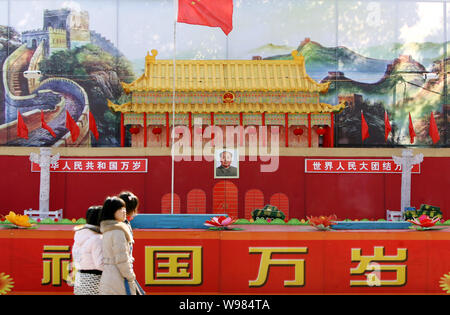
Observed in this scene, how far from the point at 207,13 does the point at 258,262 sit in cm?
575

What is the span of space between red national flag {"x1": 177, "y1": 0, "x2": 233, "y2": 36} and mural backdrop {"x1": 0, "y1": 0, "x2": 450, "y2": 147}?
780cm

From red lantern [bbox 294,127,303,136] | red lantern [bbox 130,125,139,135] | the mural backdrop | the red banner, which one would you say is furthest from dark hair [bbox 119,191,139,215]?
the mural backdrop

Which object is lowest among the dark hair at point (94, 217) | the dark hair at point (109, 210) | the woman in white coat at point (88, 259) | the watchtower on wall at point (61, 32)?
the woman in white coat at point (88, 259)

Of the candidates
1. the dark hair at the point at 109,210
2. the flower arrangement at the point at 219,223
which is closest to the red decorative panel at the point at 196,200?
the flower arrangement at the point at 219,223

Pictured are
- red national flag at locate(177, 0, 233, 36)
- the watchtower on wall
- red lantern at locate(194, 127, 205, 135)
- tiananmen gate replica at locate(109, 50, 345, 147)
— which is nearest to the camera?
red national flag at locate(177, 0, 233, 36)

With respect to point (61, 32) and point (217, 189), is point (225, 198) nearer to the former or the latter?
point (217, 189)

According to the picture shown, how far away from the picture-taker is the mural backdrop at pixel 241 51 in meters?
17.2

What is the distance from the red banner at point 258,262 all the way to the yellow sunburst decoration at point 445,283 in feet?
0.04

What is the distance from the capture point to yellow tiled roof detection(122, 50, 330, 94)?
14766 mm

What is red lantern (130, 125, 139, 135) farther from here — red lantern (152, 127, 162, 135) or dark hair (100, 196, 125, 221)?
dark hair (100, 196, 125, 221)

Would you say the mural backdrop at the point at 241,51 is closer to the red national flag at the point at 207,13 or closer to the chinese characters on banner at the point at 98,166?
the chinese characters on banner at the point at 98,166

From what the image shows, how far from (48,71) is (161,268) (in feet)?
44.3

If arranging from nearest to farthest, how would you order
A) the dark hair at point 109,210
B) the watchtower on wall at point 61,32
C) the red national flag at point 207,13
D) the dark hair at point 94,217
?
1. the dark hair at point 109,210
2. the dark hair at point 94,217
3. the red national flag at point 207,13
4. the watchtower on wall at point 61,32
